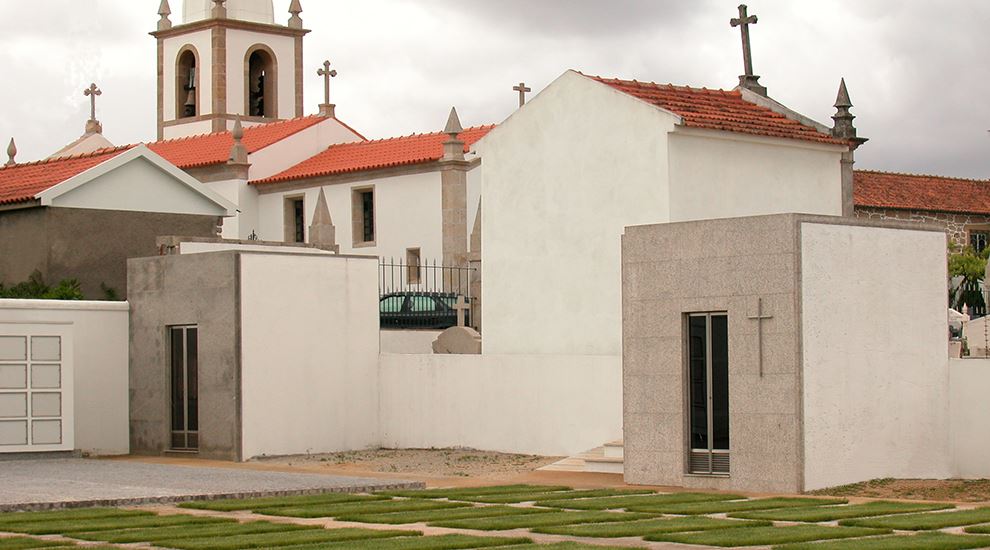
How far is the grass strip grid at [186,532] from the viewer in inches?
563

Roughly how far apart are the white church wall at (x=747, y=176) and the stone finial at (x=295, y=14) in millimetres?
44270

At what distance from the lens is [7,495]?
1808cm

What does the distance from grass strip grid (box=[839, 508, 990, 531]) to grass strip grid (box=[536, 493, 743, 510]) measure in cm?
271

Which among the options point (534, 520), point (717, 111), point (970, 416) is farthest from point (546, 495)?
point (717, 111)

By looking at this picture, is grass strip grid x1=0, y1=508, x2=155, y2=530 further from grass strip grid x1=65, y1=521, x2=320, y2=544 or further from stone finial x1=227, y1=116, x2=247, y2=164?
stone finial x1=227, y1=116, x2=247, y2=164

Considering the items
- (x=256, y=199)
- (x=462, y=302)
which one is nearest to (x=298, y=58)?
(x=256, y=199)

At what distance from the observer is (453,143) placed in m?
47.3

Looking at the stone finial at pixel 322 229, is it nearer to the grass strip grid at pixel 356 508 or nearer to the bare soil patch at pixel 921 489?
the bare soil patch at pixel 921 489

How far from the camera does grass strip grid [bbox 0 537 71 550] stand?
13578 millimetres

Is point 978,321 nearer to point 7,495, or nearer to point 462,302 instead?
point 462,302

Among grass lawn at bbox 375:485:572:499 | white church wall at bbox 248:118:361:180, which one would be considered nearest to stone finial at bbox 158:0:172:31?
white church wall at bbox 248:118:361:180

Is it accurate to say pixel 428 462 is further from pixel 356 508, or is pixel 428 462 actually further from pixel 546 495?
pixel 356 508

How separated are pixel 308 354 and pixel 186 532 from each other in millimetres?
11725

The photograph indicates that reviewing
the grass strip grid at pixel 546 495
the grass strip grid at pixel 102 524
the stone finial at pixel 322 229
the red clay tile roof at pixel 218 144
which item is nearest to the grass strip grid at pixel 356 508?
the grass strip grid at pixel 546 495
